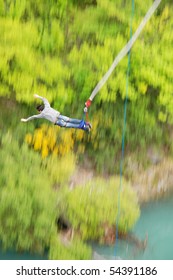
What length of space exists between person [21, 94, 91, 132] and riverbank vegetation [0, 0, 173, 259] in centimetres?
20

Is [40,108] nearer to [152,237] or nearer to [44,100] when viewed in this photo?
[44,100]

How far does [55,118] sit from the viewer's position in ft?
18.2

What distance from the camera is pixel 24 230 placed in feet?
16.9

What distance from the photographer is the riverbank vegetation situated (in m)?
5.33

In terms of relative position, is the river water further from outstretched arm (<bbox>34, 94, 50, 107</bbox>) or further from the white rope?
outstretched arm (<bbox>34, 94, 50, 107</bbox>)

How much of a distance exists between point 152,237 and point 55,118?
2251 mm

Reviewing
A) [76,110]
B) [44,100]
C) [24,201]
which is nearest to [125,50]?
[76,110]

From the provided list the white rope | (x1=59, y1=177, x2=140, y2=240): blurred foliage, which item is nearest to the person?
the white rope

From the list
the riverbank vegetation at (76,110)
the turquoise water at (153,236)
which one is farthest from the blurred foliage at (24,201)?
the turquoise water at (153,236)

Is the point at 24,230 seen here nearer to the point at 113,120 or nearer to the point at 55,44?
the point at 113,120

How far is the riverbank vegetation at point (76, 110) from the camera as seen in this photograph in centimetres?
533

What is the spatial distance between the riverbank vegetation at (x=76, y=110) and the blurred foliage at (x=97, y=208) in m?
0.01

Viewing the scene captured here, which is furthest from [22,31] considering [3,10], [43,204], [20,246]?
[20,246]

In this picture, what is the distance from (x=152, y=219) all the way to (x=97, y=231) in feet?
3.30
